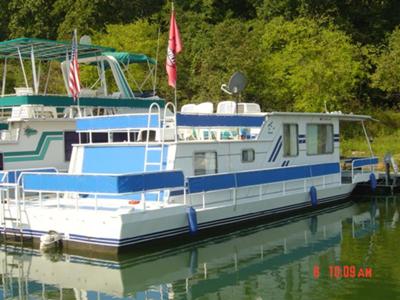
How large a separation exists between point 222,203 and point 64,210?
3.86 meters

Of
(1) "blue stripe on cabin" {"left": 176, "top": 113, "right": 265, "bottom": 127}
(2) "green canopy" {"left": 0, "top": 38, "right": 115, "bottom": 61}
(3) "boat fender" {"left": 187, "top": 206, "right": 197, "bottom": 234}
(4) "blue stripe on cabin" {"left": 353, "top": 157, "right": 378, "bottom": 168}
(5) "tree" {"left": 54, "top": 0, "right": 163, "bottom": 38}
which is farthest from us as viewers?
(5) "tree" {"left": 54, "top": 0, "right": 163, "bottom": 38}

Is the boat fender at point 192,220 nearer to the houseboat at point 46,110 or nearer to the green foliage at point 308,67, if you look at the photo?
the houseboat at point 46,110

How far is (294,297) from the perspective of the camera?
997 centimetres

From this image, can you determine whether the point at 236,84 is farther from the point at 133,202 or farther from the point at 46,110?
the point at 46,110

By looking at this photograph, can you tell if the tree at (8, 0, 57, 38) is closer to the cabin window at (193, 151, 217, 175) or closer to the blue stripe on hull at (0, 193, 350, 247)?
the cabin window at (193, 151, 217, 175)

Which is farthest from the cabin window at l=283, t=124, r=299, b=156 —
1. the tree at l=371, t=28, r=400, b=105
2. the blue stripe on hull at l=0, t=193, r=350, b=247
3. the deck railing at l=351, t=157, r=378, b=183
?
the tree at l=371, t=28, r=400, b=105

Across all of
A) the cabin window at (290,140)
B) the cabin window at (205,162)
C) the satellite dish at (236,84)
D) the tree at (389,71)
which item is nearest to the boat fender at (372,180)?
the cabin window at (290,140)

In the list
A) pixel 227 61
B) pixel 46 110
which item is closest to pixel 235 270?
pixel 46 110

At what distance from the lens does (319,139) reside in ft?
61.2

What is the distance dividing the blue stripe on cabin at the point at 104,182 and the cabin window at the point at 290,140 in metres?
5.18

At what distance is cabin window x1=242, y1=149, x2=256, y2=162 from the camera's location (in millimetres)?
15922

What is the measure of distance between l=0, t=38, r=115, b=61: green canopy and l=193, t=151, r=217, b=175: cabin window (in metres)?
7.91

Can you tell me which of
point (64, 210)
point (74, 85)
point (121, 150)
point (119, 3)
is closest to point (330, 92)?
point (74, 85)

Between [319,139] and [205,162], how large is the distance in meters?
5.17
